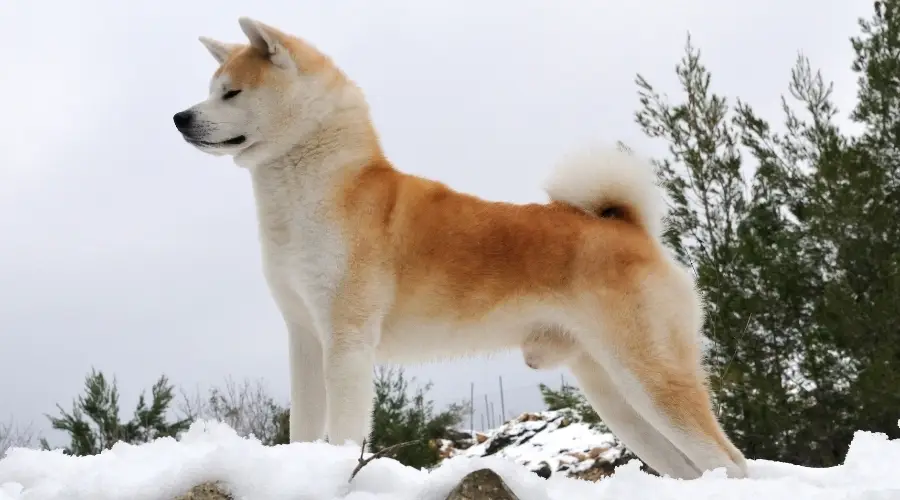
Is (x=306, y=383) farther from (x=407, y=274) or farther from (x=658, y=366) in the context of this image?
(x=658, y=366)

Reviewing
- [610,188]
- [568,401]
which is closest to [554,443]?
[568,401]

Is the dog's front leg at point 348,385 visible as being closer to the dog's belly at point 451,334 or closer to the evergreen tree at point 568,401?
the dog's belly at point 451,334

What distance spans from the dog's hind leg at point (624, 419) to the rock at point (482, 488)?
1608mm

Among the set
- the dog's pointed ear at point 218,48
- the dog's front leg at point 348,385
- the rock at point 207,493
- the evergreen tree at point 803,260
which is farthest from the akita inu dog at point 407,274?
the evergreen tree at point 803,260

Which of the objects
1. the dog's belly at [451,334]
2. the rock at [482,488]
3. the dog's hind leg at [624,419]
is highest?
the dog's belly at [451,334]

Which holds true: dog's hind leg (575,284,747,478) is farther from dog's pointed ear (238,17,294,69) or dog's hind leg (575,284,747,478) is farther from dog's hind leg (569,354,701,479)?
dog's pointed ear (238,17,294,69)

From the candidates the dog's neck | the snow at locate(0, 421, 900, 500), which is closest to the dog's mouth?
the dog's neck

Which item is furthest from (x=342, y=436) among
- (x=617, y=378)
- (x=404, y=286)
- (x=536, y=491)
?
(x=617, y=378)

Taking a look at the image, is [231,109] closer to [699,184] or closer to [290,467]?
[290,467]

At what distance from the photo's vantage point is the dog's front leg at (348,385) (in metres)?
3.45

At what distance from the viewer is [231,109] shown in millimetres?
3777

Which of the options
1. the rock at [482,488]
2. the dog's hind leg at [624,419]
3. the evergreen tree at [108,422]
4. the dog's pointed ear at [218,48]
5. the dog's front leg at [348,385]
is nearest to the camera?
the rock at [482,488]

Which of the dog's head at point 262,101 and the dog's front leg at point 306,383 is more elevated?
the dog's head at point 262,101

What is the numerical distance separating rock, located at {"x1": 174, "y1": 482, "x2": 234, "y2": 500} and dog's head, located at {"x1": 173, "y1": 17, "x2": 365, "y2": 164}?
1.84 meters
